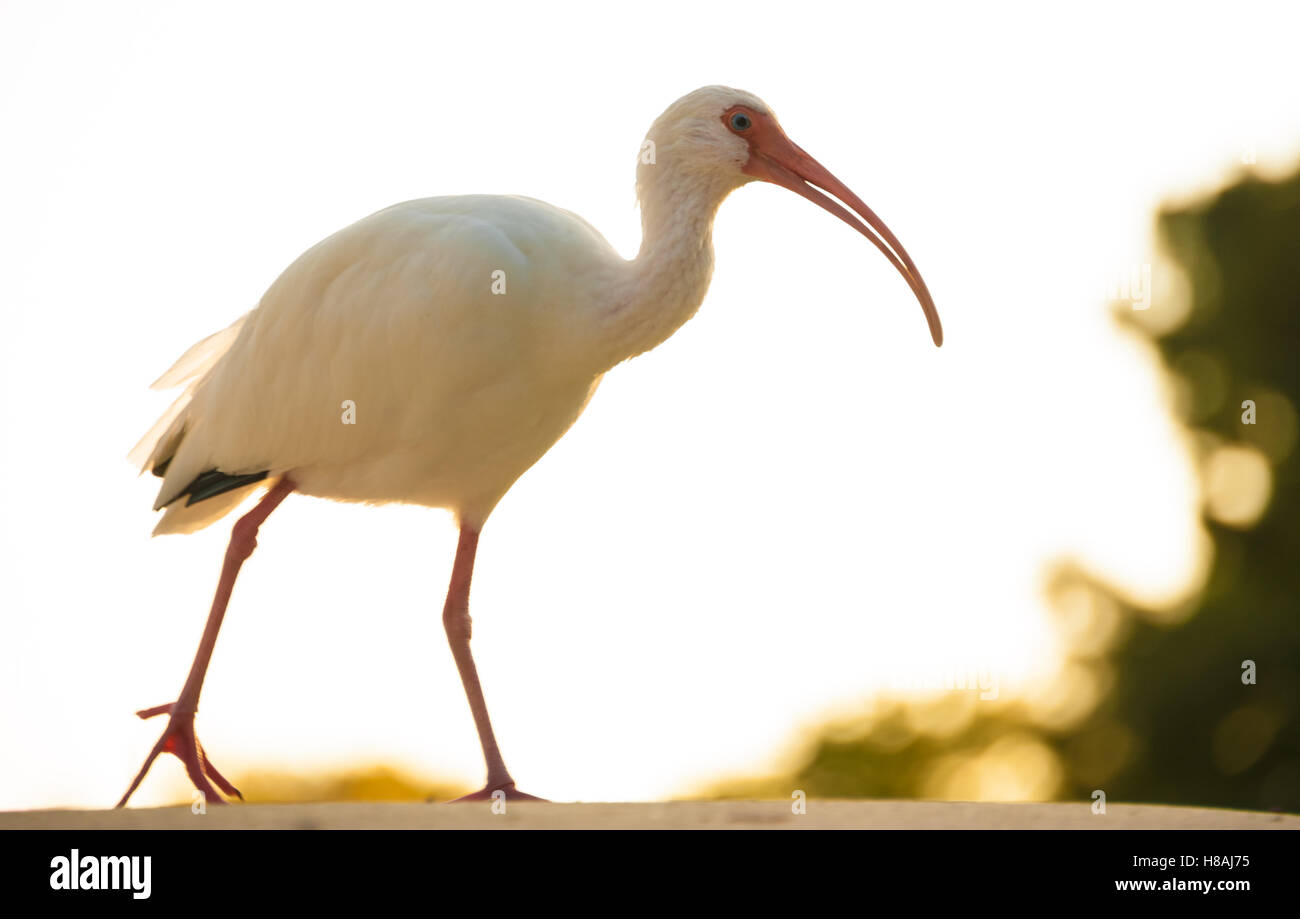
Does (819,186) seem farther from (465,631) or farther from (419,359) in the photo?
(465,631)

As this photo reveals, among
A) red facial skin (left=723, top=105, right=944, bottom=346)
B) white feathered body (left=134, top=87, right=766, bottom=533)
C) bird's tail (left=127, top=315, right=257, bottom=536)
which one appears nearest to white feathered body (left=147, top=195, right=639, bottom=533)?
white feathered body (left=134, top=87, right=766, bottom=533)

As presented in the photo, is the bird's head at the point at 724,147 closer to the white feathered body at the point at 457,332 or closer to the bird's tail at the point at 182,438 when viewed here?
the white feathered body at the point at 457,332

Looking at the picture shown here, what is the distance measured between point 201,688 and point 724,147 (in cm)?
359

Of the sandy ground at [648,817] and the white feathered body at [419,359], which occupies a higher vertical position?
the white feathered body at [419,359]

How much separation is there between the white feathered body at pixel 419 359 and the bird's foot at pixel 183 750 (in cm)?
110

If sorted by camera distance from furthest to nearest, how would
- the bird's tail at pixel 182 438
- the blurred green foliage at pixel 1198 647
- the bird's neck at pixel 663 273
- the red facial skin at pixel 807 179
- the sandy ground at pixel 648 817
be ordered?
1. the blurred green foliage at pixel 1198 647
2. the bird's tail at pixel 182 438
3. the red facial skin at pixel 807 179
4. the bird's neck at pixel 663 273
5. the sandy ground at pixel 648 817

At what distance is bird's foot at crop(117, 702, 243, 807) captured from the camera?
24.5 ft

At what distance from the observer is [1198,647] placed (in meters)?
28.6

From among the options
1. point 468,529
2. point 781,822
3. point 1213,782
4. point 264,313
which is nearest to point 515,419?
point 468,529

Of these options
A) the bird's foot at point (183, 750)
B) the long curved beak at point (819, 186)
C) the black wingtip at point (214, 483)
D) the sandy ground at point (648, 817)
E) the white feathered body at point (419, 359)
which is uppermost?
the long curved beak at point (819, 186)

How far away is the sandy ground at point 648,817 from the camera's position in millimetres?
5105

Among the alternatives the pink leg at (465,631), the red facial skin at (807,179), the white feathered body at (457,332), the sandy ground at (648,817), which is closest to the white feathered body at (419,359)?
the white feathered body at (457,332)
